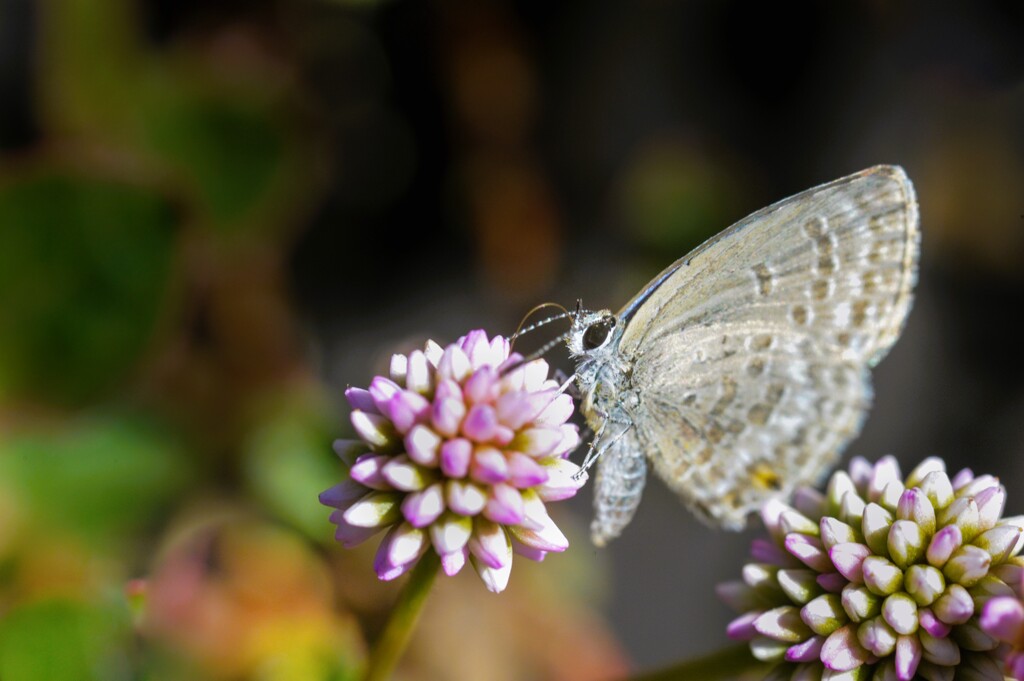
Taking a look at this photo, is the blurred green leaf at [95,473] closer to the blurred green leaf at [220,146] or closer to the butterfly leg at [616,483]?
the blurred green leaf at [220,146]

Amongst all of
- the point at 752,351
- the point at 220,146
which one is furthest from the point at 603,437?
the point at 220,146

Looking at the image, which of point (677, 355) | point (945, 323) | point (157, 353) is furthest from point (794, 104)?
point (157, 353)

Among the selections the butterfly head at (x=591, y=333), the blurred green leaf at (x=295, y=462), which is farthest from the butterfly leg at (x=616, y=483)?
the blurred green leaf at (x=295, y=462)

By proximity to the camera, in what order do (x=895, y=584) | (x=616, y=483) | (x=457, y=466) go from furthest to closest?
(x=616, y=483) < (x=895, y=584) < (x=457, y=466)

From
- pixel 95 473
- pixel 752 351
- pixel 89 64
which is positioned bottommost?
pixel 95 473

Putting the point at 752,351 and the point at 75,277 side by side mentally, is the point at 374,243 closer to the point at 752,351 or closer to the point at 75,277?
the point at 75,277

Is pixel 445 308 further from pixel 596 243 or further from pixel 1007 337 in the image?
pixel 1007 337
